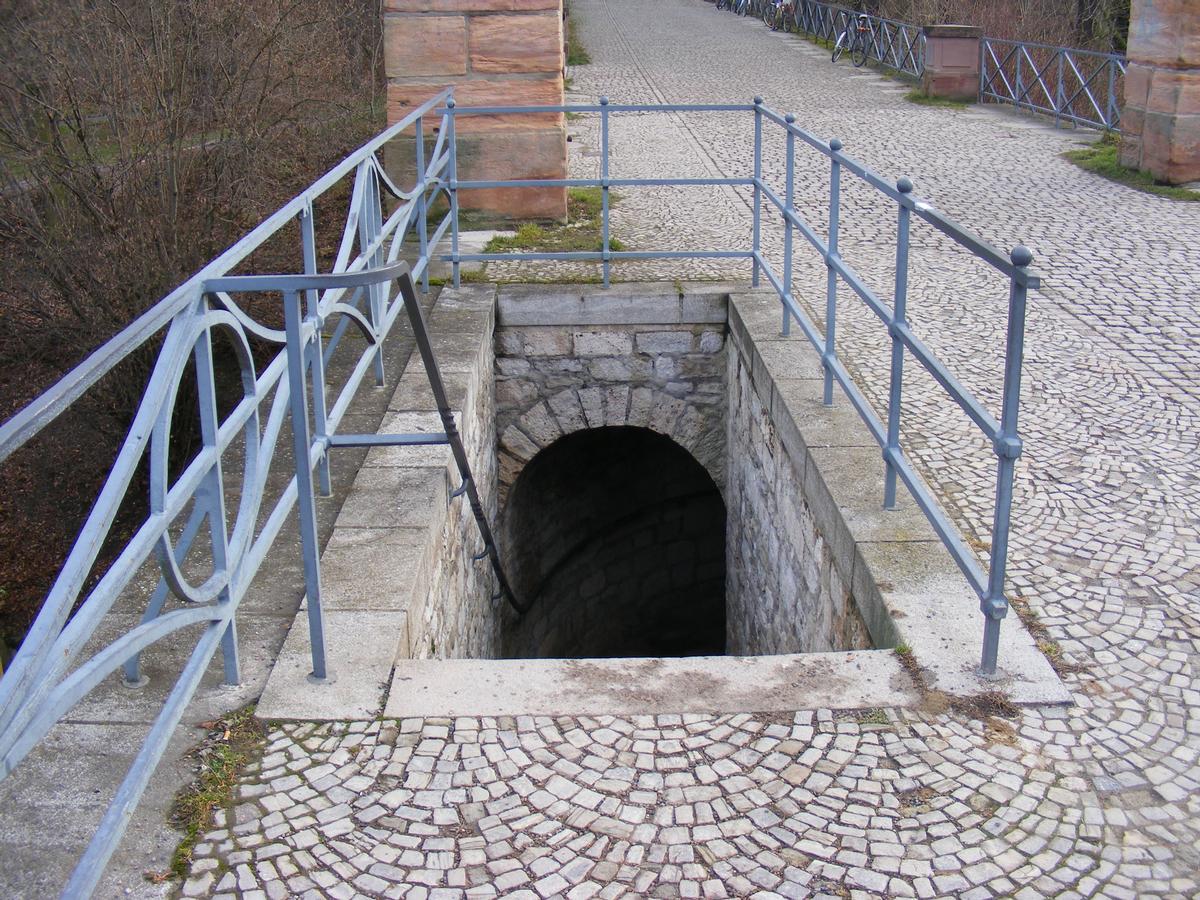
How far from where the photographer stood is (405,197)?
5.83 meters

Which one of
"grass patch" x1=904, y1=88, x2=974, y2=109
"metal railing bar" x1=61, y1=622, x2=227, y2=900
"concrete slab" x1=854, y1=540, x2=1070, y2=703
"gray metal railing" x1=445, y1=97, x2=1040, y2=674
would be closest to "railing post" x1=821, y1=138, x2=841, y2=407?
"gray metal railing" x1=445, y1=97, x2=1040, y2=674

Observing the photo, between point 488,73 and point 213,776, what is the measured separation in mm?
6550

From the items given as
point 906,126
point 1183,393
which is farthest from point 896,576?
point 906,126

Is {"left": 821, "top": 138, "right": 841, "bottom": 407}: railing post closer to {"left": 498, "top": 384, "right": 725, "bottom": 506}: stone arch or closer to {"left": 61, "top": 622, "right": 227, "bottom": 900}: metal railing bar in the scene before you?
{"left": 498, "top": 384, "right": 725, "bottom": 506}: stone arch

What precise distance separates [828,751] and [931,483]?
5.89ft

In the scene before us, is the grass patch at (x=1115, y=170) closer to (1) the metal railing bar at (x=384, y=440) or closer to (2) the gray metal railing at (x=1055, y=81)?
(2) the gray metal railing at (x=1055, y=81)

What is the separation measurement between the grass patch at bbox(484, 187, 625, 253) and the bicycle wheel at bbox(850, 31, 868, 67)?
44.1ft

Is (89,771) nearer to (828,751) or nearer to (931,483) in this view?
(828,751)

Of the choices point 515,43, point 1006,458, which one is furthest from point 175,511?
point 515,43

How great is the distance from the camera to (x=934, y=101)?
16406mm

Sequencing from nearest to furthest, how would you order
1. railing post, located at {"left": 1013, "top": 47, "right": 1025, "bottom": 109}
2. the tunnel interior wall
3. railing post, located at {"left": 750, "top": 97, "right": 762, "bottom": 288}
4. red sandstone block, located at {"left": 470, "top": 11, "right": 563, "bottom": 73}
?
the tunnel interior wall, railing post, located at {"left": 750, "top": 97, "right": 762, "bottom": 288}, red sandstone block, located at {"left": 470, "top": 11, "right": 563, "bottom": 73}, railing post, located at {"left": 1013, "top": 47, "right": 1025, "bottom": 109}

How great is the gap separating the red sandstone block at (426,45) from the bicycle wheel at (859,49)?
1428 cm

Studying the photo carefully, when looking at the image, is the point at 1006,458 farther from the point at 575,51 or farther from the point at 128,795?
the point at 575,51

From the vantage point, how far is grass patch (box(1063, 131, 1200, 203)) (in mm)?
9844
